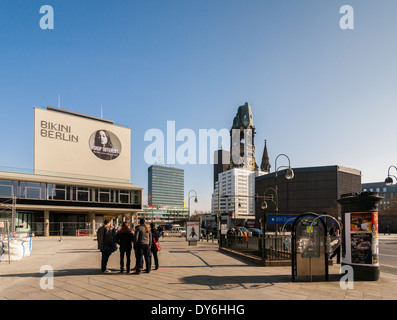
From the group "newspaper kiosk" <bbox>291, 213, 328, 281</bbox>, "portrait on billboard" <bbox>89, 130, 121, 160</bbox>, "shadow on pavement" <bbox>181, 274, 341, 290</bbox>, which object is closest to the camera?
"shadow on pavement" <bbox>181, 274, 341, 290</bbox>

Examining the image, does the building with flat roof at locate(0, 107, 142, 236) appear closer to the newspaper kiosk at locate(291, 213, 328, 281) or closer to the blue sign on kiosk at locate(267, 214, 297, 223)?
the blue sign on kiosk at locate(267, 214, 297, 223)

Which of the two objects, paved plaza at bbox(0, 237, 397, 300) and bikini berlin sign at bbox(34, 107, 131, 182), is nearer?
paved plaza at bbox(0, 237, 397, 300)

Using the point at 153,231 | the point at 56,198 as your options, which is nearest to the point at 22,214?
the point at 56,198

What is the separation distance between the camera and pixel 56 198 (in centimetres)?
4888

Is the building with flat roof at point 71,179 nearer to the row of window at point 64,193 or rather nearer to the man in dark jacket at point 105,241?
the row of window at point 64,193

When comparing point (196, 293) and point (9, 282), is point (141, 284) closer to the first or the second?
point (196, 293)

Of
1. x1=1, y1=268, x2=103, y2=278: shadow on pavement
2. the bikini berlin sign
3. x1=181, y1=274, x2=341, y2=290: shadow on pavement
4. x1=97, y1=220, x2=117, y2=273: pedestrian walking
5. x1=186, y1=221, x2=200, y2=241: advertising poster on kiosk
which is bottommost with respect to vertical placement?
x1=186, y1=221, x2=200, y2=241: advertising poster on kiosk

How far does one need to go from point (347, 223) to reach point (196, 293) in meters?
5.40

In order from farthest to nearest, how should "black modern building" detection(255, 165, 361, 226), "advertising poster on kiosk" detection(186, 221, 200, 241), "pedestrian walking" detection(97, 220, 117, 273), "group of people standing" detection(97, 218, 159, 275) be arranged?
"black modern building" detection(255, 165, 361, 226) < "advertising poster on kiosk" detection(186, 221, 200, 241) < "pedestrian walking" detection(97, 220, 117, 273) < "group of people standing" detection(97, 218, 159, 275)

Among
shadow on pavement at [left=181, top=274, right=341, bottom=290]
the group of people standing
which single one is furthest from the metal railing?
the group of people standing

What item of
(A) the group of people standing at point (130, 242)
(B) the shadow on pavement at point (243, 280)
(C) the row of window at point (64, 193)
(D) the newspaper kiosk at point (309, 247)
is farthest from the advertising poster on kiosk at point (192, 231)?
(C) the row of window at point (64, 193)

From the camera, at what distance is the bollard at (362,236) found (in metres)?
9.70

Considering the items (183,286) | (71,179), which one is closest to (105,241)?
(183,286)

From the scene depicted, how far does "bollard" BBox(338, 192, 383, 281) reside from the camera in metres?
9.70
